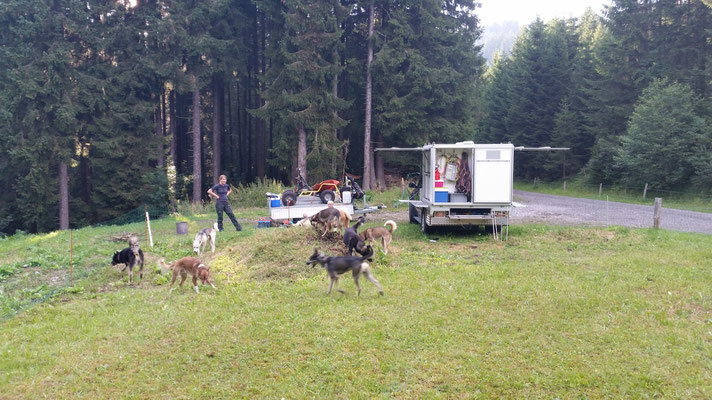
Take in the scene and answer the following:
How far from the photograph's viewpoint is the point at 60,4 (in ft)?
90.1

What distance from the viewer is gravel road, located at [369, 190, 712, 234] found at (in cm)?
1634

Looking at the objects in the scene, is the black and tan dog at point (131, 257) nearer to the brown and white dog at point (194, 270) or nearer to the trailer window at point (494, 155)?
the brown and white dog at point (194, 270)

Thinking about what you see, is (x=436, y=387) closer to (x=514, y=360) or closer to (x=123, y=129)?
(x=514, y=360)

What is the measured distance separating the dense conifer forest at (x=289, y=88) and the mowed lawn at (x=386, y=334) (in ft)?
64.0

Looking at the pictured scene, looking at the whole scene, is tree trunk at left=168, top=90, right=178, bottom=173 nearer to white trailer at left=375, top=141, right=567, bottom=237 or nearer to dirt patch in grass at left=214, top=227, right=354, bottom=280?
dirt patch in grass at left=214, top=227, right=354, bottom=280

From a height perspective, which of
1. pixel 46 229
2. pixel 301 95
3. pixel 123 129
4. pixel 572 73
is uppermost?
pixel 572 73

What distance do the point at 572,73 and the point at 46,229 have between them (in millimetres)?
43413

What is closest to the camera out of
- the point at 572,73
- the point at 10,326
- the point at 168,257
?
the point at 10,326

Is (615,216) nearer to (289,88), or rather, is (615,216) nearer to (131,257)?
(131,257)

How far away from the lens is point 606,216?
18.9 m

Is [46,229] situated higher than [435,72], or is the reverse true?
[435,72]

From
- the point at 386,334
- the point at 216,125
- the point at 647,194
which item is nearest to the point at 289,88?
the point at 216,125

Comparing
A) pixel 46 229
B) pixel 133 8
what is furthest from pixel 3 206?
pixel 133 8

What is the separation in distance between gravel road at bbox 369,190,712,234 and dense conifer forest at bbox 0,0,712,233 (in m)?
6.01
